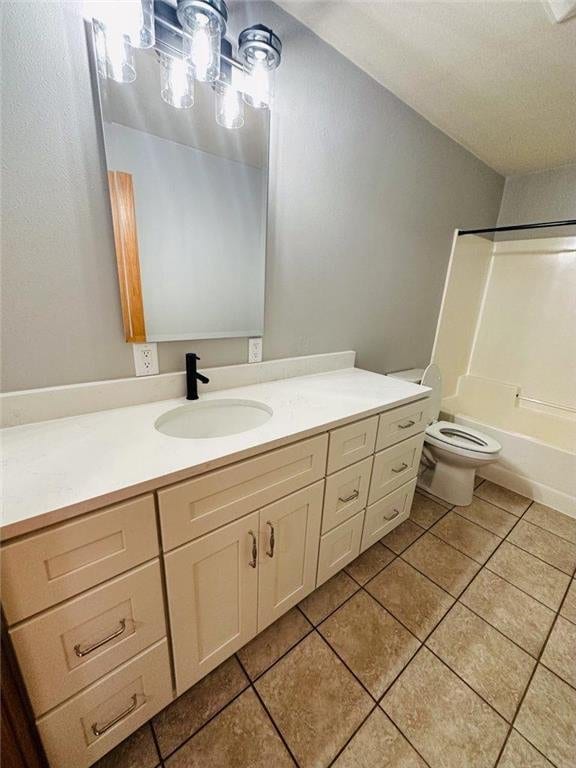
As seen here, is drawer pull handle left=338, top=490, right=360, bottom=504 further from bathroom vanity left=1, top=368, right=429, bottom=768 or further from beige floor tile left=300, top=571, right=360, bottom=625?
beige floor tile left=300, top=571, right=360, bottom=625

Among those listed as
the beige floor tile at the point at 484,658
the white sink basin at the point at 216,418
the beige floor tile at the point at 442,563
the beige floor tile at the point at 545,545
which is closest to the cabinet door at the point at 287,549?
the white sink basin at the point at 216,418

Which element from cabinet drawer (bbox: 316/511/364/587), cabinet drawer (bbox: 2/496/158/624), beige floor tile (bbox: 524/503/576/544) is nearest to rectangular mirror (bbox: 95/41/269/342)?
cabinet drawer (bbox: 2/496/158/624)

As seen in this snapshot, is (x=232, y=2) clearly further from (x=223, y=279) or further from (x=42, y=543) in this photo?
(x=42, y=543)

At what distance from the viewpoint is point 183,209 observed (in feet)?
3.63

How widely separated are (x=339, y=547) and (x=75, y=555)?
1.03 metres

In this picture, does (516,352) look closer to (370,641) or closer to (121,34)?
(370,641)

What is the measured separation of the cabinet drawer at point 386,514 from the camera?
4.77 feet

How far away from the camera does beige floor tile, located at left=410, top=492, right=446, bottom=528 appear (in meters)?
1.85

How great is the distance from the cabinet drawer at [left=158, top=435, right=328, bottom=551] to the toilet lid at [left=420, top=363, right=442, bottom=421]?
123 cm

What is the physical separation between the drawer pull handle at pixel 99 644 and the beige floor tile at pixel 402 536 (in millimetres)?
1349

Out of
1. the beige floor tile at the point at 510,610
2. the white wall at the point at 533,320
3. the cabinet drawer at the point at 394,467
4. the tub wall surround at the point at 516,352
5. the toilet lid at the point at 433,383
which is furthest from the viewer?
the white wall at the point at 533,320

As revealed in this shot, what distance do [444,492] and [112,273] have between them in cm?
221

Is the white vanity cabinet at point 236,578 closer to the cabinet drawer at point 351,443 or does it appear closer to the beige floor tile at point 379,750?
the cabinet drawer at point 351,443

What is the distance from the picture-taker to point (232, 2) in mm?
1022
